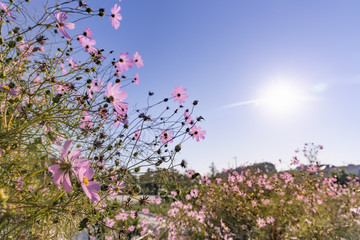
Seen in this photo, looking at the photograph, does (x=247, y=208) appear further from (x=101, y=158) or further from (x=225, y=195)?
(x=101, y=158)

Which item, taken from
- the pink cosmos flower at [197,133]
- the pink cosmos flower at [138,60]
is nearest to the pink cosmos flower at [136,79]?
the pink cosmos flower at [138,60]

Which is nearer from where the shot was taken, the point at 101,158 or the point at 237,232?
the point at 101,158

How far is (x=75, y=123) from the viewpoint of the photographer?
113cm

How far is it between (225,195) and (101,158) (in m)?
2.65

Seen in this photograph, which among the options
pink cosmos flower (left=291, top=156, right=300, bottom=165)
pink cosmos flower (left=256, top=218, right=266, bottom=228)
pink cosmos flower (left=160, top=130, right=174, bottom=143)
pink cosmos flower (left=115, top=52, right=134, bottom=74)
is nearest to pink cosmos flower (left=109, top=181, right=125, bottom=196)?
pink cosmos flower (left=160, top=130, right=174, bottom=143)

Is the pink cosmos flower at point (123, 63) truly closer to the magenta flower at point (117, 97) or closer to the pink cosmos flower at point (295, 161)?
the magenta flower at point (117, 97)

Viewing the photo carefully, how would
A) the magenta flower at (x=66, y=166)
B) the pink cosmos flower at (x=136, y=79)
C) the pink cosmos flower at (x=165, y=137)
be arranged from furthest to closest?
1. the pink cosmos flower at (x=136, y=79)
2. the pink cosmos flower at (x=165, y=137)
3. the magenta flower at (x=66, y=166)

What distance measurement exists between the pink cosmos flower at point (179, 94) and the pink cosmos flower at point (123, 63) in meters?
0.41

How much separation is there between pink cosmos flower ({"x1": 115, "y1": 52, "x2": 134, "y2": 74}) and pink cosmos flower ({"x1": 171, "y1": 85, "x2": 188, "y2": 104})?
0.41m

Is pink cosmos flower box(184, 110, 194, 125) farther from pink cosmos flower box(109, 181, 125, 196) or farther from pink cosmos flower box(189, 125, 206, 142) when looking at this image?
pink cosmos flower box(109, 181, 125, 196)

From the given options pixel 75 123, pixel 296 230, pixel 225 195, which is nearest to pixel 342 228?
pixel 296 230

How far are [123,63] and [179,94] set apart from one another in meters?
0.49

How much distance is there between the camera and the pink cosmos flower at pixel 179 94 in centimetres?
178

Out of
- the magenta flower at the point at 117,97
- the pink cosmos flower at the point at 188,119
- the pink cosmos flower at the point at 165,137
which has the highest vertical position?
the pink cosmos flower at the point at 188,119
